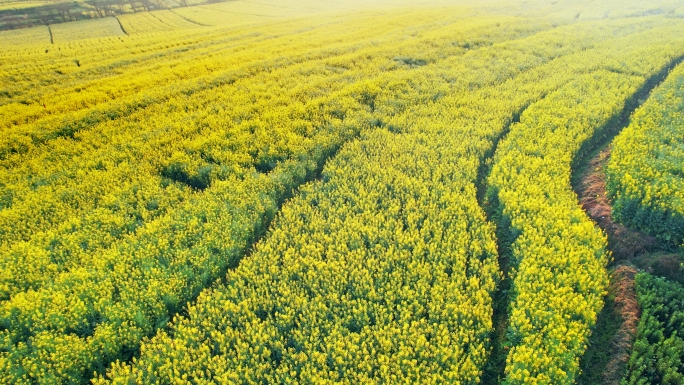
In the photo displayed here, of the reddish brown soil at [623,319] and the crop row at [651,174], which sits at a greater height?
the crop row at [651,174]

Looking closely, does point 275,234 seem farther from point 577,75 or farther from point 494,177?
point 577,75

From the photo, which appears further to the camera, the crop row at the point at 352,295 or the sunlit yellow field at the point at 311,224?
the sunlit yellow field at the point at 311,224

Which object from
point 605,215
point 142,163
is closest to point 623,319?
point 605,215

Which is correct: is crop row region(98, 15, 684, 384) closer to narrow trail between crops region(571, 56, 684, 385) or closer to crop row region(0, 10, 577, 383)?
crop row region(0, 10, 577, 383)

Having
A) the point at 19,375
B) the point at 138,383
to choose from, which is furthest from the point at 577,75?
the point at 19,375

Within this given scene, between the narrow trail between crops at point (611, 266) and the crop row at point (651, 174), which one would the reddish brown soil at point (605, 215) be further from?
the crop row at point (651, 174)

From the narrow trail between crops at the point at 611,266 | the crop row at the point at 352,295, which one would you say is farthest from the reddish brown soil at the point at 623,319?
the crop row at the point at 352,295

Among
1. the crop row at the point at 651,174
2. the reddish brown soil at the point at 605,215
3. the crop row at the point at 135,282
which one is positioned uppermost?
the crop row at the point at 651,174

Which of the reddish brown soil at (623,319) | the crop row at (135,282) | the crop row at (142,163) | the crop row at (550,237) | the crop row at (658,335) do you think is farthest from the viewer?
the crop row at (142,163)
